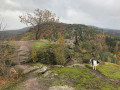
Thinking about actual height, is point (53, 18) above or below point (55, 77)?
above

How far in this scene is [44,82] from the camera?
8.34m

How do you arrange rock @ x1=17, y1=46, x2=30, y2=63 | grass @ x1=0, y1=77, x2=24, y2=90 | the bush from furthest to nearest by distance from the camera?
the bush → rock @ x1=17, y1=46, x2=30, y2=63 → grass @ x1=0, y1=77, x2=24, y2=90

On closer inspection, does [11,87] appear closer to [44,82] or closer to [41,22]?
[44,82]

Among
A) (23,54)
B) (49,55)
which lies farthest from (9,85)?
(49,55)

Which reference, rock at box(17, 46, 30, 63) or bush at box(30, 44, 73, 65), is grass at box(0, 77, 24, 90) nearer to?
rock at box(17, 46, 30, 63)

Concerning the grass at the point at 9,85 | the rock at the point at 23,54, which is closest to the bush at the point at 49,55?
the rock at the point at 23,54

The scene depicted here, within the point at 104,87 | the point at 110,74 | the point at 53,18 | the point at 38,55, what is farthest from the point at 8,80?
the point at 53,18

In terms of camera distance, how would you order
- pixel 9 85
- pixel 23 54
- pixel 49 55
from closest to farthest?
pixel 9 85, pixel 23 54, pixel 49 55

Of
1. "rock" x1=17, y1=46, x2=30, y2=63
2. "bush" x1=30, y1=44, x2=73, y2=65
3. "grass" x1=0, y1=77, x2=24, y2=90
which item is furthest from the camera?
"bush" x1=30, y1=44, x2=73, y2=65

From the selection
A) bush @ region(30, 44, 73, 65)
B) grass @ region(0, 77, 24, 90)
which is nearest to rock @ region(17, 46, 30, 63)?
bush @ region(30, 44, 73, 65)

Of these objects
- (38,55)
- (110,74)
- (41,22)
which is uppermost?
(41,22)

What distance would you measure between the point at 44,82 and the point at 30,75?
101 inches

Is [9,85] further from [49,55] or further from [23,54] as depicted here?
[49,55]

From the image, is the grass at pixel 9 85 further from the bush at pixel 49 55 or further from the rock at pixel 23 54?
the bush at pixel 49 55
